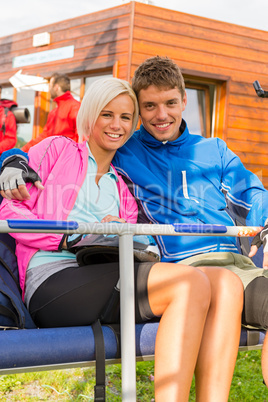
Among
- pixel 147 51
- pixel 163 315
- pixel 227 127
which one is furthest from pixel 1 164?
pixel 227 127

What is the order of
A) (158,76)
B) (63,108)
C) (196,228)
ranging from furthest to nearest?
(63,108)
(158,76)
(196,228)

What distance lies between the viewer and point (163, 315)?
152 centimetres

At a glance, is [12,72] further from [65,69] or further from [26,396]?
[26,396]

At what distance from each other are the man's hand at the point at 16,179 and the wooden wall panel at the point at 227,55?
563cm

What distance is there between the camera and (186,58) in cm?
762

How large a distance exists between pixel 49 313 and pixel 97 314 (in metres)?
0.16

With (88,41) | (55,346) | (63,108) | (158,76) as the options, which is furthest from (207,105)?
(55,346)

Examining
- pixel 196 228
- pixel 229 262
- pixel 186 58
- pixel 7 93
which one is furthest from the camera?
pixel 7 93

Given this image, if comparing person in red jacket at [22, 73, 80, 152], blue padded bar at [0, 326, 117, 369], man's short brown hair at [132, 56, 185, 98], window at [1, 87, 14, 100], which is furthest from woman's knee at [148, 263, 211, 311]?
window at [1, 87, 14, 100]

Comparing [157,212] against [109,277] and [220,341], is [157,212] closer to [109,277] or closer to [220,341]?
[109,277]

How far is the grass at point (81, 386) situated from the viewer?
257cm

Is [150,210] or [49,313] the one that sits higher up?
[150,210]

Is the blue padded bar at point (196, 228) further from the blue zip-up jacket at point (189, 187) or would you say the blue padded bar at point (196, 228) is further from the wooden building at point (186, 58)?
the wooden building at point (186, 58)

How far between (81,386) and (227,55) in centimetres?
653
